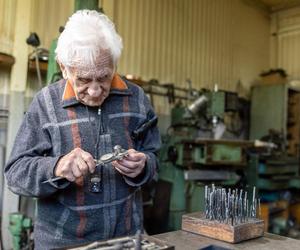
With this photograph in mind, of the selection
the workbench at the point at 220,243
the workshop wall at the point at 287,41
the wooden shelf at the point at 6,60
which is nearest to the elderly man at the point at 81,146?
the workbench at the point at 220,243

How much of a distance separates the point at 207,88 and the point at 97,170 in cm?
291

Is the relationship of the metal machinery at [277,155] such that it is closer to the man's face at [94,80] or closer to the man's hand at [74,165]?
the man's face at [94,80]

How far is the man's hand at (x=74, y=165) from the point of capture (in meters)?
0.77

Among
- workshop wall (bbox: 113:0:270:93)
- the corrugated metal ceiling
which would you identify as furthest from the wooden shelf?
the corrugated metal ceiling

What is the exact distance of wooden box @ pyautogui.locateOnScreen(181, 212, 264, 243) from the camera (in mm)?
917

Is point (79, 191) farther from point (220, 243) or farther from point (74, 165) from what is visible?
point (220, 243)

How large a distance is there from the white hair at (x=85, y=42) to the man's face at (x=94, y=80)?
2 centimetres

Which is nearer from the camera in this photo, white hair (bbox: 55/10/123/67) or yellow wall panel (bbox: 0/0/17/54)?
white hair (bbox: 55/10/123/67)

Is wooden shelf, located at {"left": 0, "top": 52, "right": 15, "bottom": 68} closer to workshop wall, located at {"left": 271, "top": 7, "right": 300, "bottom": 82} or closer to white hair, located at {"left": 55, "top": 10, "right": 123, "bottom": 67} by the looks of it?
white hair, located at {"left": 55, "top": 10, "right": 123, "bottom": 67}

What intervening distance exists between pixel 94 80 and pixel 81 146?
0.59 ft

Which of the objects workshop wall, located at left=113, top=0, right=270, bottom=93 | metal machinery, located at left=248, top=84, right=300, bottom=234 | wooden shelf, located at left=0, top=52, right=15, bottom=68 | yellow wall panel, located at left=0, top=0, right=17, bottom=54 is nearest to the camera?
wooden shelf, located at left=0, top=52, right=15, bottom=68

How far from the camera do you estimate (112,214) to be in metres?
0.92

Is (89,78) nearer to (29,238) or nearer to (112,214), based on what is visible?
(112,214)

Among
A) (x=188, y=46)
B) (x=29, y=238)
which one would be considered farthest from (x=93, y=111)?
(x=188, y=46)
